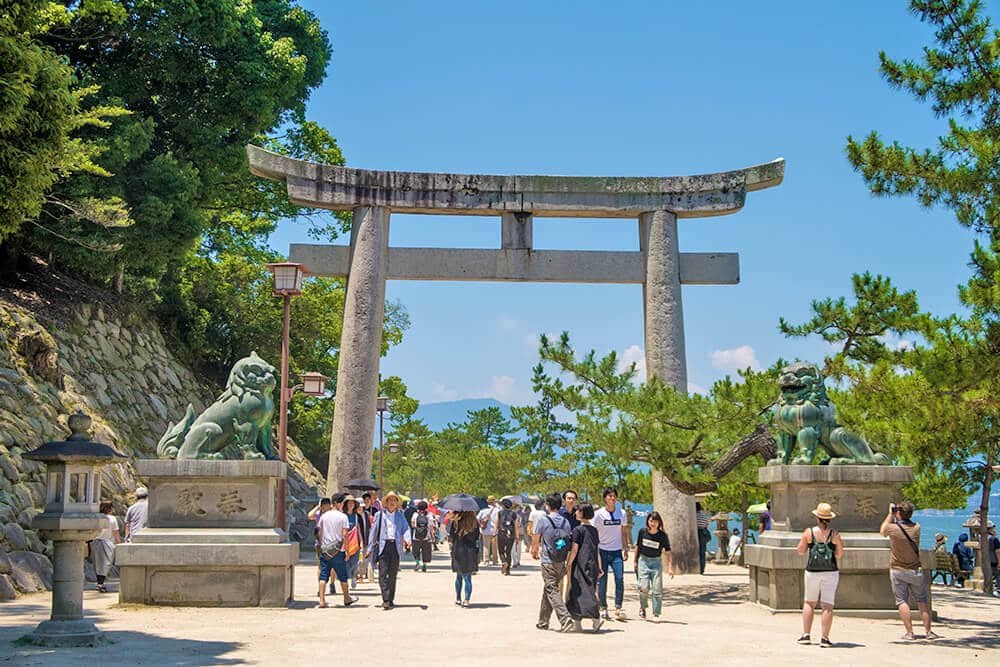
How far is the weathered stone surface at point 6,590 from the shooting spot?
13483mm

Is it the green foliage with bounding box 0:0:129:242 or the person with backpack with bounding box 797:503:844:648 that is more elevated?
the green foliage with bounding box 0:0:129:242

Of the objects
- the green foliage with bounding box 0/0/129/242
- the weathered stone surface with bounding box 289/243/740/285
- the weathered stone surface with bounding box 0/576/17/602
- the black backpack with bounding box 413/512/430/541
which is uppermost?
the weathered stone surface with bounding box 289/243/740/285

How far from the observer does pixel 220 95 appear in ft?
78.1

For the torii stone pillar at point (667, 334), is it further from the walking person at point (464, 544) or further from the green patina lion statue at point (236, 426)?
the green patina lion statue at point (236, 426)

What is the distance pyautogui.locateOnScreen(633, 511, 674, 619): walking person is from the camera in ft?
39.5

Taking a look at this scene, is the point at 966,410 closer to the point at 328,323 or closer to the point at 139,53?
the point at 139,53

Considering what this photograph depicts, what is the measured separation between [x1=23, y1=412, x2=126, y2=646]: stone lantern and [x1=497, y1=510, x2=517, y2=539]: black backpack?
11584 millimetres

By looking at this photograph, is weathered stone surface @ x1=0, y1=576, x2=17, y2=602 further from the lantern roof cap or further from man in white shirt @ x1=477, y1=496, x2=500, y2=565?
man in white shirt @ x1=477, y1=496, x2=500, y2=565

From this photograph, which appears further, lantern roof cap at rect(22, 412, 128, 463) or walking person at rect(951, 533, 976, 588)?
walking person at rect(951, 533, 976, 588)

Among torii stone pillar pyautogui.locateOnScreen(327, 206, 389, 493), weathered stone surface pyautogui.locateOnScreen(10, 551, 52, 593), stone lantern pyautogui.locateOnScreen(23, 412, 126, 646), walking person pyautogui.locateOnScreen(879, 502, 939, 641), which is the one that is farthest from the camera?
torii stone pillar pyautogui.locateOnScreen(327, 206, 389, 493)

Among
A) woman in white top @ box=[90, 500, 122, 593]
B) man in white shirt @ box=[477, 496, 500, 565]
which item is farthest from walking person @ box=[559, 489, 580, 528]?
man in white shirt @ box=[477, 496, 500, 565]

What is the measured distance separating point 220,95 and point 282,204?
241 inches

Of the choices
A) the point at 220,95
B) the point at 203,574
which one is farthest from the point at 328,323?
the point at 203,574

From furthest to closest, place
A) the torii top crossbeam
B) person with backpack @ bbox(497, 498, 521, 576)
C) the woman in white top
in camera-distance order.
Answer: person with backpack @ bbox(497, 498, 521, 576)
the torii top crossbeam
the woman in white top
